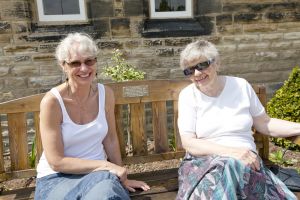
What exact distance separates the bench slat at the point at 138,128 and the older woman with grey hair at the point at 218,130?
432mm

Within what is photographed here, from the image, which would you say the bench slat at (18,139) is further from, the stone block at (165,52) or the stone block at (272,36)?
the stone block at (272,36)

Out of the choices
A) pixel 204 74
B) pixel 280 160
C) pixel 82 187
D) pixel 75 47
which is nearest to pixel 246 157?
pixel 204 74

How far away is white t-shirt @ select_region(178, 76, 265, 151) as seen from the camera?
2.42m

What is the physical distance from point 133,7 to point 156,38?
52 centimetres

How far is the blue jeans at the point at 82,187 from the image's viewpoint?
1.91 metres

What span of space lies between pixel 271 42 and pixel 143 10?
6.58ft

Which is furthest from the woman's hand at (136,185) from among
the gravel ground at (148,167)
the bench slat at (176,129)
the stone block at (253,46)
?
the stone block at (253,46)

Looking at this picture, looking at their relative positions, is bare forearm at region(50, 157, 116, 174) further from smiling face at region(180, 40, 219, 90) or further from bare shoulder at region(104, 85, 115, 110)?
smiling face at region(180, 40, 219, 90)

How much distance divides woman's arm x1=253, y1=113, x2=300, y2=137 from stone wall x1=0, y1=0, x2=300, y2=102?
237 cm

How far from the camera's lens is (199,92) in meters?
2.49

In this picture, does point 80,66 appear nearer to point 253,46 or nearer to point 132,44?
point 132,44

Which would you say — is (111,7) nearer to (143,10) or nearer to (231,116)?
(143,10)

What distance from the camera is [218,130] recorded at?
7.97ft

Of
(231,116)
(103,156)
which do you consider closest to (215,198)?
(231,116)
